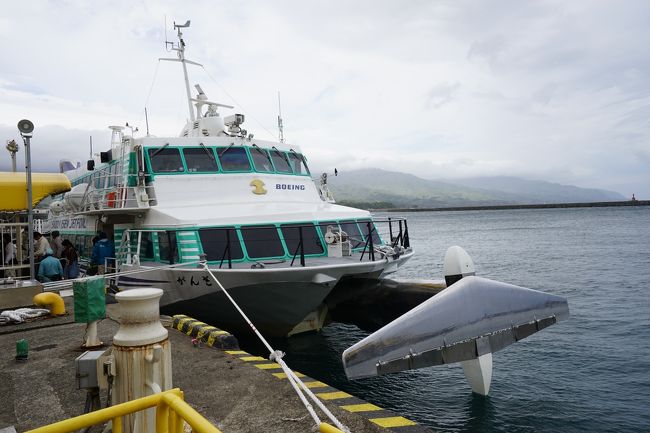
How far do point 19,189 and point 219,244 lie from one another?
424 cm

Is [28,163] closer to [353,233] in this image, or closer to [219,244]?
[219,244]

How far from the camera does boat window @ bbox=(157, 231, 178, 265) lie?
902 centimetres

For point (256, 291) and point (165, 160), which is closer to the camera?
point (256, 291)

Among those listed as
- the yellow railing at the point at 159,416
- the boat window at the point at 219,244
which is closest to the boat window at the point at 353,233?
the boat window at the point at 219,244

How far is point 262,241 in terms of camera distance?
9.24 m

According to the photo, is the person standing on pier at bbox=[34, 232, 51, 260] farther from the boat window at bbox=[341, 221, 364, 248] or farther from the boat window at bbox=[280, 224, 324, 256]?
the boat window at bbox=[341, 221, 364, 248]

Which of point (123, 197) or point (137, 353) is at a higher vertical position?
point (123, 197)

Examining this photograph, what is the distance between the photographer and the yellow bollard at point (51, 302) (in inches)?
330

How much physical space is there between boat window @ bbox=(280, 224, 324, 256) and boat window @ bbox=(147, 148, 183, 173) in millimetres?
3191

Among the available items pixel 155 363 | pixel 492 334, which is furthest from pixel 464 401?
pixel 155 363

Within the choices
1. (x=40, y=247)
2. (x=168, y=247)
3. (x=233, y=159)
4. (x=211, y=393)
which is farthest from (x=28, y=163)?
(x=211, y=393)

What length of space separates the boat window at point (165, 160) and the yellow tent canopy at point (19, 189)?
6.67 feet

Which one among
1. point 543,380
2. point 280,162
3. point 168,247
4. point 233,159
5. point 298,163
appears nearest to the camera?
point 543,380

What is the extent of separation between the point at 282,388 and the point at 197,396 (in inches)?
36.5
